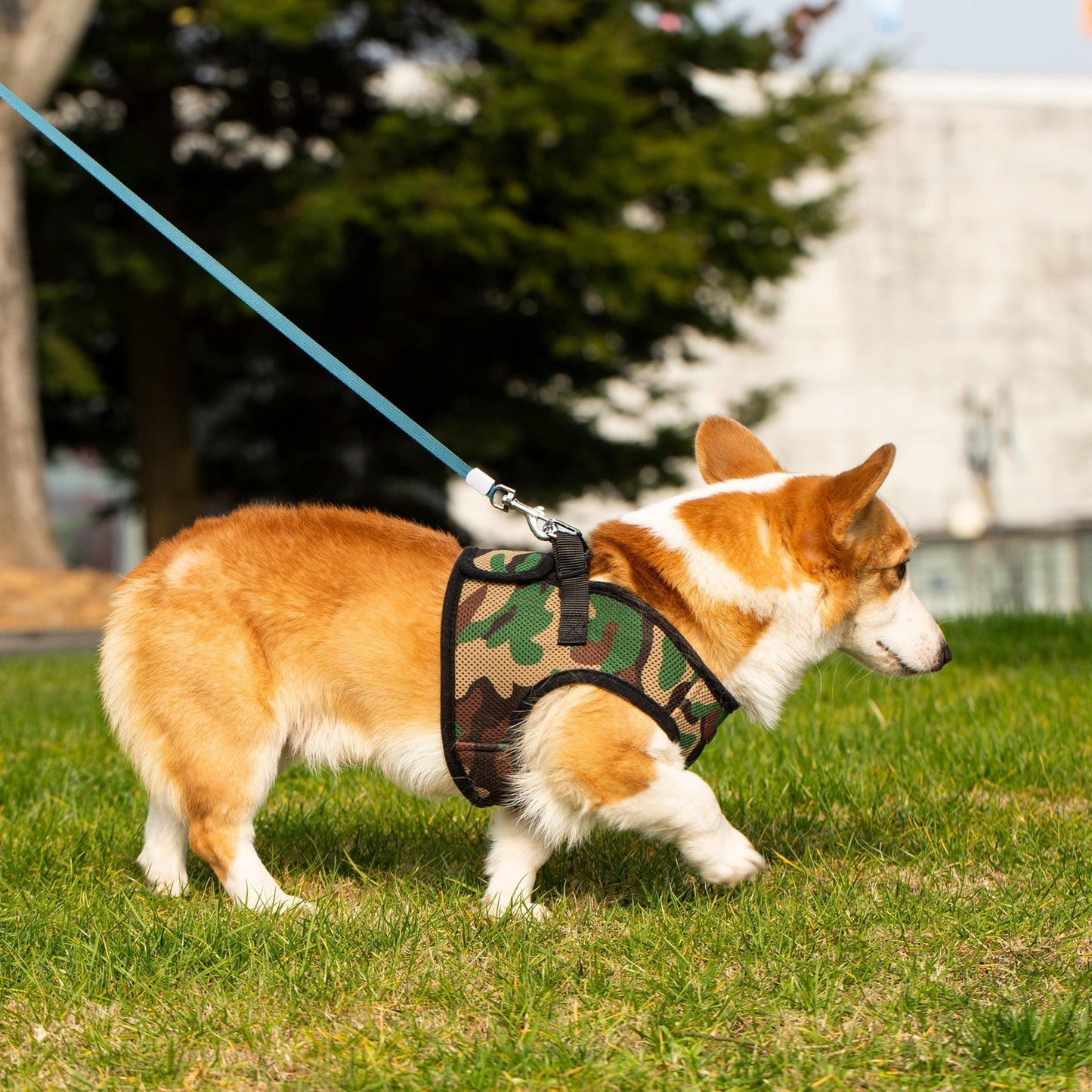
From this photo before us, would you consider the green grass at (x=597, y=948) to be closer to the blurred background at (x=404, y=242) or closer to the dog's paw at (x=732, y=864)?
the dog's paw at (x=732, y=864)

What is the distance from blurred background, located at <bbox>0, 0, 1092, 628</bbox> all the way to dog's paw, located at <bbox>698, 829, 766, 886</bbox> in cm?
939

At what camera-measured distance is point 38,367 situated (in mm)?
13734

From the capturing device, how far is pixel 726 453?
12.2 ft

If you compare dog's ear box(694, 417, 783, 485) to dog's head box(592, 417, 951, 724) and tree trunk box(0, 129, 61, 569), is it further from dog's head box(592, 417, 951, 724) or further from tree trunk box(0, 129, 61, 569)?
tree trunk box(0, 129, 61, 569)

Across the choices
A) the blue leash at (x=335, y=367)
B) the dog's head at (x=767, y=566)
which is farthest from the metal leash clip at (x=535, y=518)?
the dog's head at (x=767, y=566)

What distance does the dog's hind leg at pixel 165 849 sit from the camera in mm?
3619

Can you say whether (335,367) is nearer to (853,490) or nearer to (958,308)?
(853,490)

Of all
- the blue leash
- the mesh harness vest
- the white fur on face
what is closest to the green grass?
the mesh harness vest

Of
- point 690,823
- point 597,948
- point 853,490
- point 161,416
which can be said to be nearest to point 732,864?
point 690,823

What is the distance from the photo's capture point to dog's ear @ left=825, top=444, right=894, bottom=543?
3199mm

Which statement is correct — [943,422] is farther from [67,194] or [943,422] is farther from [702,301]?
[67,194]

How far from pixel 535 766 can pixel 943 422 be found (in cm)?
2848

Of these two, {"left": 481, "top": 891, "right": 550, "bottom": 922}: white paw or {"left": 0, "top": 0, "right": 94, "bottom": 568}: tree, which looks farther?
{"left": 0, "top": 0, "right": 94, "bottom": 568}: tree

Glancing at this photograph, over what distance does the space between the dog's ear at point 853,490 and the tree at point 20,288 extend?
10.2 meters
